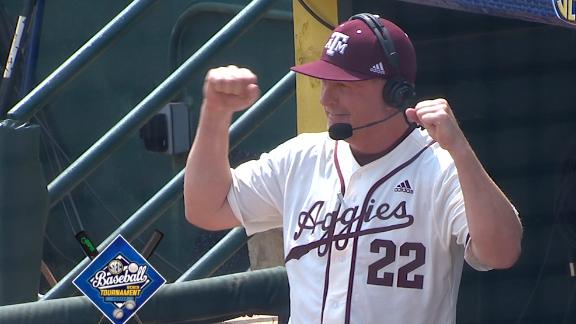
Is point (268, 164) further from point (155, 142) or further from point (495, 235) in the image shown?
point (155, 142)

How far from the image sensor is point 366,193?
7.47 feet

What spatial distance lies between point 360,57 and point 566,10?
1.73ft

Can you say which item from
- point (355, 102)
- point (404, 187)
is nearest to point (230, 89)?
point (355, 102)

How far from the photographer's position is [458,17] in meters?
3.45

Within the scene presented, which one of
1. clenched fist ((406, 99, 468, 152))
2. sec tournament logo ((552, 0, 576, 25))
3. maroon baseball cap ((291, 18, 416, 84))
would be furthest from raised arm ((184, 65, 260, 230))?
sec tournament logo ((552, 0, 576, 25))

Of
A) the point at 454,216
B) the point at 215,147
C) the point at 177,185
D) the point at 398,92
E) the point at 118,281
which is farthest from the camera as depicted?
the point at 177,185

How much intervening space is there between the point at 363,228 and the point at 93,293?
1016 millimetres

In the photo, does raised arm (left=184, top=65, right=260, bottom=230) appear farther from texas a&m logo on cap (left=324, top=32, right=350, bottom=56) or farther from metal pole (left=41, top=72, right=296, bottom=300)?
metal pole (left=41, top=72, right=296, bottom=300)

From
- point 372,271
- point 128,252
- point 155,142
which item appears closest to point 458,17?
point 128,252

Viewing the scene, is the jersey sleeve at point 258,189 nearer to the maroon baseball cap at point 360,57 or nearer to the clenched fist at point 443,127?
the maroon baseball cap at point 360,57

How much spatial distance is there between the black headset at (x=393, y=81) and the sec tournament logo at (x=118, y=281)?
95 centimetres

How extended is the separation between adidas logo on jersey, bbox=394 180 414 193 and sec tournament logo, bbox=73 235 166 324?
0.94 meters

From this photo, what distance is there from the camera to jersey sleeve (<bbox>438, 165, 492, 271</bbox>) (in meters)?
2.16

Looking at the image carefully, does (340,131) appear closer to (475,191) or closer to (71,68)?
(475,191)
